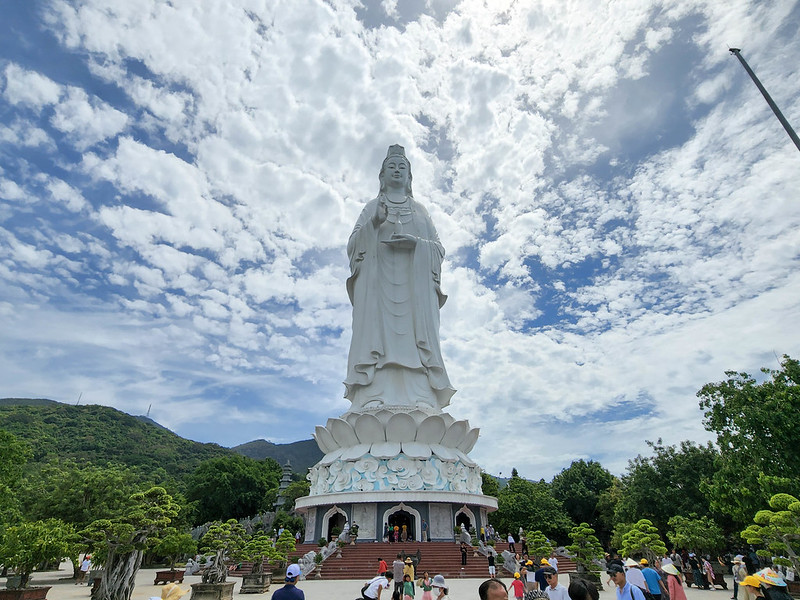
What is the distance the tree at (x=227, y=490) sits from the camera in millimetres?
35062

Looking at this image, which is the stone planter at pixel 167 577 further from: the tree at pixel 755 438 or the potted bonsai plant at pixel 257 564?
the tree at pixel 755 438

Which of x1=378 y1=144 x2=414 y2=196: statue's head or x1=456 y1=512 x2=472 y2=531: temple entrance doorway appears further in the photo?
A: x1=378 y1=144 x2=414 y2=196: statue's head

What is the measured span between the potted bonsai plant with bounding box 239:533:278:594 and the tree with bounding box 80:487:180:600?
3391mm

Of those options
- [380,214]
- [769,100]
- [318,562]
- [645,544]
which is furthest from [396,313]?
[769,100]

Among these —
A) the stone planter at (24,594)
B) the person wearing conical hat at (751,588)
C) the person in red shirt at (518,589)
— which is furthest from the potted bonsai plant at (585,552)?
the stone planter at (24,594)

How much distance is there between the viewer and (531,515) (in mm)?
30547

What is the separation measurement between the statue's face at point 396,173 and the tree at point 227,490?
22.8 metres

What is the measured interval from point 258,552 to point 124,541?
4.52 m

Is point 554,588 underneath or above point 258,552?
underneath

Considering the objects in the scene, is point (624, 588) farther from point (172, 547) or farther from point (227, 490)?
point (227, 490)

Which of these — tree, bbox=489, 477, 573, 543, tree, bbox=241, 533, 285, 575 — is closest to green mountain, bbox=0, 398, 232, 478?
tree, bbox=489, 477, 573, 543

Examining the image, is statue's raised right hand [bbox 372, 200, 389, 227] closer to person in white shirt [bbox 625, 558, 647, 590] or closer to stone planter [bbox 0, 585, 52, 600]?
stone planter [bbox 0, 585, 52, 600]

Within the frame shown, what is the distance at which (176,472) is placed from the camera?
56.8 metres

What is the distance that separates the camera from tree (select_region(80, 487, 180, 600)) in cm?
977
